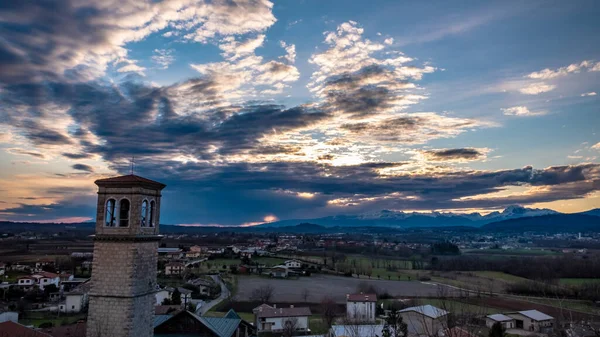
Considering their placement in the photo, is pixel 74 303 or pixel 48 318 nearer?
pixel 48 318

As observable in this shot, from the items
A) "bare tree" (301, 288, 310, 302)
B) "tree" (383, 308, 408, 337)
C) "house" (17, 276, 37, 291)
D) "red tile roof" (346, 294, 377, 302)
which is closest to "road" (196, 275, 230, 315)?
"bare tree" (301, 288, 310, 302)

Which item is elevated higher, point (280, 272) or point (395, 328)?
point (395, 328)

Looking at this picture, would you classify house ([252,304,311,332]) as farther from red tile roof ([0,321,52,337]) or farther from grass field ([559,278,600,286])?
grass field ([559,278,600,286])

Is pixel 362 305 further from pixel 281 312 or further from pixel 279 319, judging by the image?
pixel 279 319

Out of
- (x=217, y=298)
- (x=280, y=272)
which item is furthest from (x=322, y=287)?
(x=217, y=298)

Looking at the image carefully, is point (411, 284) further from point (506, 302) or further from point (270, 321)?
point (270, 321)

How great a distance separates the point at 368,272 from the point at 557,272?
3358 centimetres

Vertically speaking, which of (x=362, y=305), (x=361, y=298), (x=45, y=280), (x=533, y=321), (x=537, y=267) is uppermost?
(x=45, y=280)

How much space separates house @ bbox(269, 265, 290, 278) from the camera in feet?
264

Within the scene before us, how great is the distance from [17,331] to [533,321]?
41214mm

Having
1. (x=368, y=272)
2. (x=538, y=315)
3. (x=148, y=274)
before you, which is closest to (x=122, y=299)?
(x=148, y=274)

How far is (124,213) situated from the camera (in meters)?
16.5

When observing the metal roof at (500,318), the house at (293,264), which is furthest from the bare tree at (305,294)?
the house at (293,264)

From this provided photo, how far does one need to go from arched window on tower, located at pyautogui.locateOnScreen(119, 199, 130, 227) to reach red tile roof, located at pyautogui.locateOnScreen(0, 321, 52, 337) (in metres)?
10.4
